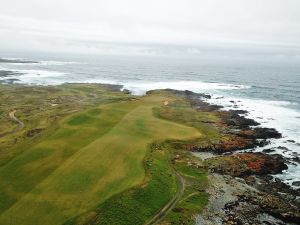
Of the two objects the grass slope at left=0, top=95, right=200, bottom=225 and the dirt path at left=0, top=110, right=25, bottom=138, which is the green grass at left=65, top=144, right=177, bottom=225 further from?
the dirt path at left=0, top=110, right=25, bottom=138

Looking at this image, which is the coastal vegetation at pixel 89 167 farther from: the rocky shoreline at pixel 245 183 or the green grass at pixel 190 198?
the rocky shoreline at pixel 245 183

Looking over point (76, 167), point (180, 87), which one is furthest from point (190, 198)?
point (180, 87)

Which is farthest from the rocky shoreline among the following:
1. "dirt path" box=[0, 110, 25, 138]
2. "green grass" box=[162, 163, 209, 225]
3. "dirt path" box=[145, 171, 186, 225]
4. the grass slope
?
"dirt path" box=[0, 110, 25, 138]

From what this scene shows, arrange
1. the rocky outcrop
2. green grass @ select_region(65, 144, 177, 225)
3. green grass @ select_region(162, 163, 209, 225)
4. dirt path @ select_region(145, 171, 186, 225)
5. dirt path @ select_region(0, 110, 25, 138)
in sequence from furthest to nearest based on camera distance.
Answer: dirt path @ select_region(0, 110, 25, 138) < the rocky outcrop < green grass @ select_region(162, 163, 209, 225) < dirt path @ select_region(145, 171, 186, 225) < green grass @ select_region(65, 144, 177, 225)

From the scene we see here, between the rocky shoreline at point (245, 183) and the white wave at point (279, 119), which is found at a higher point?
the white wave at point (279, 119)

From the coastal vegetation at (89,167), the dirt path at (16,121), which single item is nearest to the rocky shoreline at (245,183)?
the coastal vegetation at (89,167)

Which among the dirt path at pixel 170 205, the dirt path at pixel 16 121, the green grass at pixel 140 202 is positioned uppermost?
the green grass at pixel 140 202
